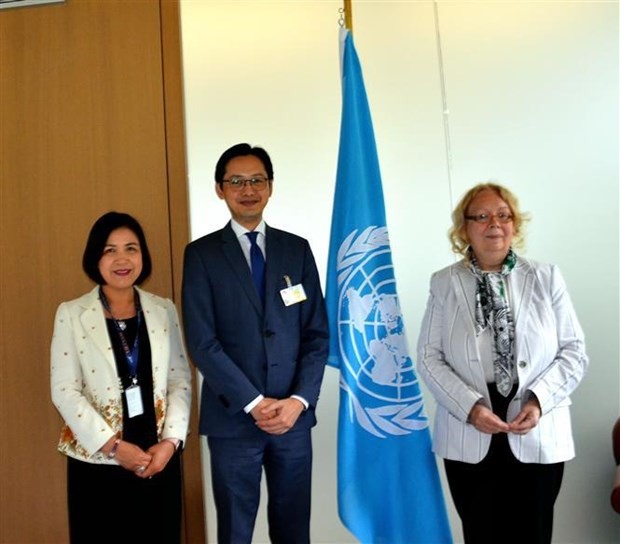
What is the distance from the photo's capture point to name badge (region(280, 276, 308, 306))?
2186 mm

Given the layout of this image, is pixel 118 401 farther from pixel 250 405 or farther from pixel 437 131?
pixel 437 131

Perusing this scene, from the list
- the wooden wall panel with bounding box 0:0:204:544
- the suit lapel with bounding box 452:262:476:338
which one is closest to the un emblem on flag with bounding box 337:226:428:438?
the suit lapel with bounding box 452:262:476:338

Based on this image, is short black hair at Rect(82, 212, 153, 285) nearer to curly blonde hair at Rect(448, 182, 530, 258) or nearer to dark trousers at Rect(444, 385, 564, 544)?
curly blonde hair at Rect(448, 182, 530, 258)

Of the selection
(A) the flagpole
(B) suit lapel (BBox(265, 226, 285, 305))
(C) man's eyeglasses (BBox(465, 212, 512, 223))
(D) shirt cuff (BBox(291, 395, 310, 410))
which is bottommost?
(D) shirt cuff (BBox(291, 395, 310, 410))

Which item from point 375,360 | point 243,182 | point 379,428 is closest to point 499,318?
point 375,360

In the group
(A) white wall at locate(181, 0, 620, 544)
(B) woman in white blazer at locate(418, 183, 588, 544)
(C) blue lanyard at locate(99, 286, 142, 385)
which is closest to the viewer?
(B) woman in white blazer at locate(418, 183, 588, 544)

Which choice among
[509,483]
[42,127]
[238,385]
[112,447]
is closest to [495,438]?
[509,483]

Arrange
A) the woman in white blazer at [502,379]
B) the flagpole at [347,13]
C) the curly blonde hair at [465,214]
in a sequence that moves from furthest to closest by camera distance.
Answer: the flagpole at [347,13] → the curly blonde hair at [465,214] → the woman in white blazer at [502,379]

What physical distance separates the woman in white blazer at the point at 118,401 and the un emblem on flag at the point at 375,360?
656 millimetres

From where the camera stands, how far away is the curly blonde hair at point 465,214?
7.29ft

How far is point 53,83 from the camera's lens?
3051 millimetres

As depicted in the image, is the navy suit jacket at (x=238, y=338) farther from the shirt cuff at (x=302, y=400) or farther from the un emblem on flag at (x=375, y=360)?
the un emblem on flag at (x=375, y=360)

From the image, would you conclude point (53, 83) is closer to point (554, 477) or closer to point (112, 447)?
point (112, 447)

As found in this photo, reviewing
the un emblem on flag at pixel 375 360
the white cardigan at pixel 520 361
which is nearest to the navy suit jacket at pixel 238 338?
the un emblem on flag at pixel 375 360
